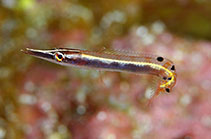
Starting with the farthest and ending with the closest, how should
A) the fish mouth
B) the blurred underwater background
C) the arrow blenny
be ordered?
the blurred underwater background
the arrow blenny
the fish mouth

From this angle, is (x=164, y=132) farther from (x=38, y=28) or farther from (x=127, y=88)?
(x=38, y=28)

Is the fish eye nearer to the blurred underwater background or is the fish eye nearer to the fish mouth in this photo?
the fish mouth

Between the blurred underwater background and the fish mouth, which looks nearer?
the fish mouth

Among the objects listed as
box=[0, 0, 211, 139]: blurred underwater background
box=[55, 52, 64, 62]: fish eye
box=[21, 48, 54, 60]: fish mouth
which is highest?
box=[0, 0, 211, 139]: blurred underwater background

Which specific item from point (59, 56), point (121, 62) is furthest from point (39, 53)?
point (121, 62)

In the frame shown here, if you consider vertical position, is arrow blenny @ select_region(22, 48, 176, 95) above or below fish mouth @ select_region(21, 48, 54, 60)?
above

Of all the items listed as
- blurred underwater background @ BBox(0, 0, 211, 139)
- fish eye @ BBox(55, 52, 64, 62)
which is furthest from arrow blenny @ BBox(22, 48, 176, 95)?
blurred underwater background @ BBox(0, 0, 211, 139)

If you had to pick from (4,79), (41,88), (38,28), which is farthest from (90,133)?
(38,28)
